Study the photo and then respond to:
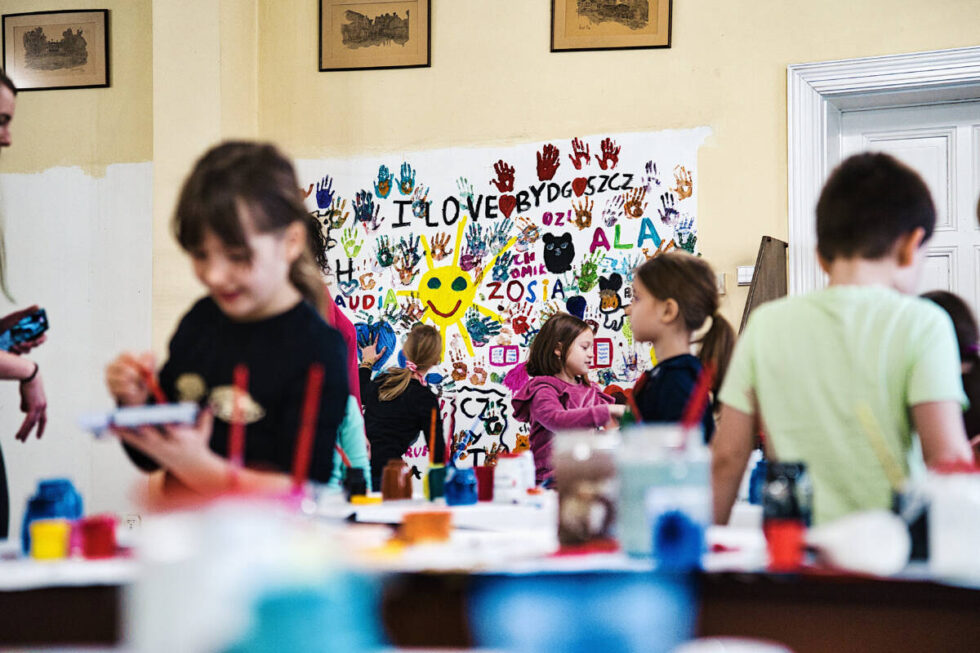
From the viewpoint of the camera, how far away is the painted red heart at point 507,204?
14.1 feet

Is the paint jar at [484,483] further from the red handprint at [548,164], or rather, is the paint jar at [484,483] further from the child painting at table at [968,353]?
the red handprint at [548,164]

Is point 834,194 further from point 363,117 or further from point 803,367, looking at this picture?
point 363,117

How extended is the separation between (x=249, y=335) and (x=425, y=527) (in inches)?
14.9

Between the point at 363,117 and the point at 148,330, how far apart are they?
134cm

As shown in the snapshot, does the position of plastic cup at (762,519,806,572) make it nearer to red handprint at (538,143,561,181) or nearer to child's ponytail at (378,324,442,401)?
child's ponytail at (378,324,442,401)

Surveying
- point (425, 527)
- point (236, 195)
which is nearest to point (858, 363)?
point (425, 527)

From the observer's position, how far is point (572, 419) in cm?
305

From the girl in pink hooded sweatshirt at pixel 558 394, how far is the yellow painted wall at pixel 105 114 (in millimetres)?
2115

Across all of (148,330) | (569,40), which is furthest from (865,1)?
(148,330)

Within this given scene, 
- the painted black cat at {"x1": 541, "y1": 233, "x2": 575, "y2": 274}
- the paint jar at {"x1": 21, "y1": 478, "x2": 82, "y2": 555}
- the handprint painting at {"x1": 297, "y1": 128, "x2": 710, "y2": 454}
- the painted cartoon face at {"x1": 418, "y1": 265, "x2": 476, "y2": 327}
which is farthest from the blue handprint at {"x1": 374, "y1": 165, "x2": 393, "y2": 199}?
the paint jar at {"x1": 21, "y1": 478, "x2": 82, "y2": 555}

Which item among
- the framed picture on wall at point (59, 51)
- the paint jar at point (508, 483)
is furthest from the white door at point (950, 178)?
the framed picture on wall at point (59, 51)

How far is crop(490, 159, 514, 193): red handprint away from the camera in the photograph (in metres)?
4.30

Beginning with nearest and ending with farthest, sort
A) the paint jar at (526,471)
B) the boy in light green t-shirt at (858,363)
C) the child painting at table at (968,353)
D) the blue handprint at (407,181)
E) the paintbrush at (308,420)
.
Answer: the paintbrush at (308,420)
the boy in light green t-shirt at (858,363)
the child painting at table at (968,353)
the paint jar at (526,471)
the blue handprint at (407,181)

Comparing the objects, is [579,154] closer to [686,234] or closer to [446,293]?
[686,234]
